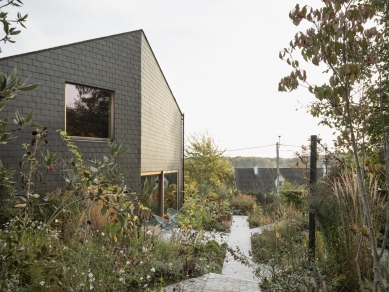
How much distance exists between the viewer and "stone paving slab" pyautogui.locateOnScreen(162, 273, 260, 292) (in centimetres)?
468

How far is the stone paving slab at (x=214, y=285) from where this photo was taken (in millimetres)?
4680

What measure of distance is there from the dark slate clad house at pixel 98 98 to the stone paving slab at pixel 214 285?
428 centimetres

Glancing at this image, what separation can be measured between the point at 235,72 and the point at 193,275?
24.3 ft

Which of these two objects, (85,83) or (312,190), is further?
(85,83)

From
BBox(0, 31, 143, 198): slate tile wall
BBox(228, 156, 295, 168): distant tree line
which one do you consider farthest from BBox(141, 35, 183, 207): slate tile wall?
BBox(228, 156, 295, 168): distant tree line

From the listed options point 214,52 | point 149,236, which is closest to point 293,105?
point 214,52

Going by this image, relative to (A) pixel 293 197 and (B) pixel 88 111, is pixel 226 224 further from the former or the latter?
(B) pixel 88 111

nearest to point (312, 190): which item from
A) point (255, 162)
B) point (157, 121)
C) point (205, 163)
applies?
point (157, 121)

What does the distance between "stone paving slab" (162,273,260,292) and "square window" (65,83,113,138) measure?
193 inches

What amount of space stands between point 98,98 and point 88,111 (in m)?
0.49

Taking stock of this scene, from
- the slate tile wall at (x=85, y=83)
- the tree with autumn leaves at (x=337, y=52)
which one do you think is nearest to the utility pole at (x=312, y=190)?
the tree with autumn leaves at (x=337, y=52)

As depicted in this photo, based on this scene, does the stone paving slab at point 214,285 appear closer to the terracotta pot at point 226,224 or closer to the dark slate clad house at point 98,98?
the dark slate clad house at point 98,98

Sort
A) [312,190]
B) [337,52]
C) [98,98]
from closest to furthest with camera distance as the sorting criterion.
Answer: [337,52], [312,190], [98,98]

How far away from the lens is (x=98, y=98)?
30.2ft
